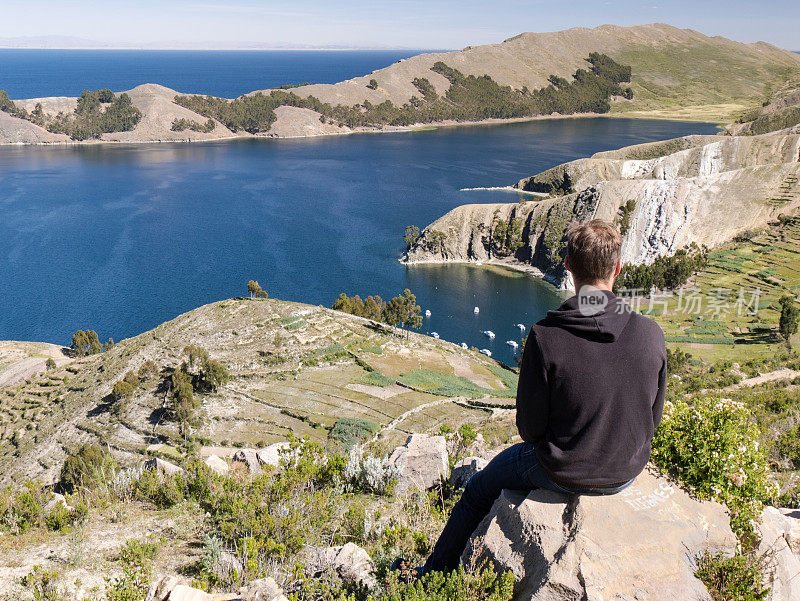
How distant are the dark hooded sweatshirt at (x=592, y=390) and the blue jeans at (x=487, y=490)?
1.23 feet

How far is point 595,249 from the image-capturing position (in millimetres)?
4773

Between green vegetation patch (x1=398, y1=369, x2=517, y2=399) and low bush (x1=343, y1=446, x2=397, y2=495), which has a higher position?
low bush (x1=343, y1=446, x2=397, y2=495)

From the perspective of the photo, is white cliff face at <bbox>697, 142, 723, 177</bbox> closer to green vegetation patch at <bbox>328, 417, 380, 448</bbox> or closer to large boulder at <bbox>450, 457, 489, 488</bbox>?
green vegetation patch at <bbox>328, 417, 380, 448</bbox>

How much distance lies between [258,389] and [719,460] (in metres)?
39.1

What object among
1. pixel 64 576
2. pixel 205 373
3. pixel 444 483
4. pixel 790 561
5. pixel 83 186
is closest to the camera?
pixel 790 561

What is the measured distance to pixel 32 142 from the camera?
605 ft

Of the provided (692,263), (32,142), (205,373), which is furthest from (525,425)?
(32,142)

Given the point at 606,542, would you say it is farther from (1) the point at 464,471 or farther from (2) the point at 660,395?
(1) the point at 464,471

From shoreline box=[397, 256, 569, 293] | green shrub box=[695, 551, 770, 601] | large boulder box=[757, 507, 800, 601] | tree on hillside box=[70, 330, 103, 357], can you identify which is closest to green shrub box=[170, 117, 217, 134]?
shoreline box=[397, 256, 569, 293]

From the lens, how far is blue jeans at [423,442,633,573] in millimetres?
5414

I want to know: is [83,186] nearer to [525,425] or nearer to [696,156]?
[696,156]

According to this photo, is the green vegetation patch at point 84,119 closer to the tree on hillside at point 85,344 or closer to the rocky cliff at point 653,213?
the rocky cliff at point 653,213

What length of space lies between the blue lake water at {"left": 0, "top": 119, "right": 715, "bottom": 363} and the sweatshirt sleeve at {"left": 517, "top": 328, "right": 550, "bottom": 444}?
60153 mm

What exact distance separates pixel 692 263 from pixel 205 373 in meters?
67.6
